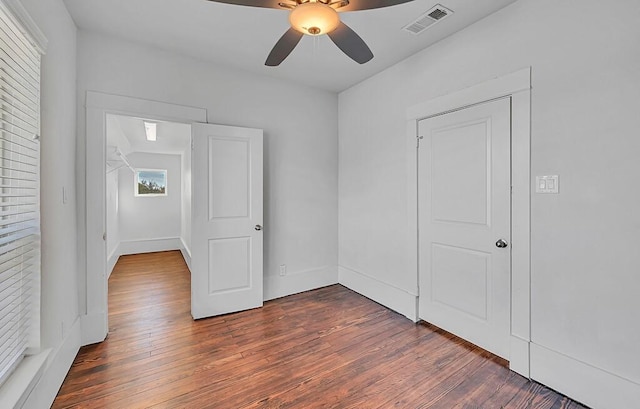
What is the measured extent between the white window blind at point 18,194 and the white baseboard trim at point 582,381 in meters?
3.05

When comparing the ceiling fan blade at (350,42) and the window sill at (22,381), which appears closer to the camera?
the window sill at (22,381)

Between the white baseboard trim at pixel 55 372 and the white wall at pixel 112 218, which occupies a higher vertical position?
the white wall at pixel 112 218

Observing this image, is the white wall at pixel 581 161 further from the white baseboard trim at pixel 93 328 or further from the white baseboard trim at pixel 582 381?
the white baseboard trim at pixel 93 328

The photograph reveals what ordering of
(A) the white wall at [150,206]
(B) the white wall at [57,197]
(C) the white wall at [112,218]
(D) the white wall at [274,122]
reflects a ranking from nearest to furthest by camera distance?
1. (B) the white wall at [57,197]
2. (D) the white wall at [274,122]
3. (C) the white wall at [112,218]
4. (A) the white wall at [150,206]

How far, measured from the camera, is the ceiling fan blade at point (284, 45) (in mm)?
1795

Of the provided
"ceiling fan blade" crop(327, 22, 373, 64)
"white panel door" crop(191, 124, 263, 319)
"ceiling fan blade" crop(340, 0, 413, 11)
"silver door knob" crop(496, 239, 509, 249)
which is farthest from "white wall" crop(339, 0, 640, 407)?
"white panel door" crop(191, 124, 263, 319)

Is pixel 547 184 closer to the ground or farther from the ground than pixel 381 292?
farther from the ground

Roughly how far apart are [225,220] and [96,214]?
1111 millimetres

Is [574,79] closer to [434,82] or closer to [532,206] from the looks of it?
[532,206]

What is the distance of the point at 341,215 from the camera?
3.97 metres

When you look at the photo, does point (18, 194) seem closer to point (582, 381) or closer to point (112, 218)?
point (582, 381)

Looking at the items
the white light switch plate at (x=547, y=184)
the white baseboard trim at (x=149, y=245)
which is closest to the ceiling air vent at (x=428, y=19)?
the white light switch plate at (x=547, y=184)

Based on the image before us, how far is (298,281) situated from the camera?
368 centimetres

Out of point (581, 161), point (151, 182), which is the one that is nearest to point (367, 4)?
point (581, 161)
